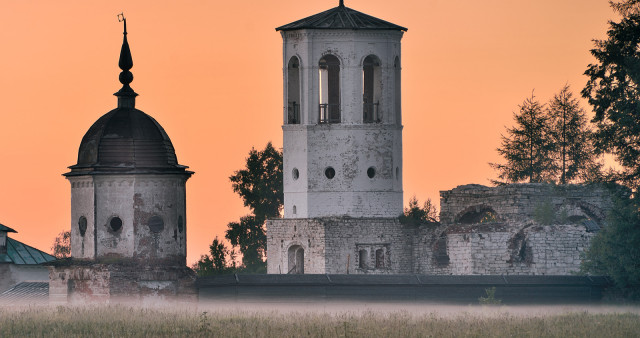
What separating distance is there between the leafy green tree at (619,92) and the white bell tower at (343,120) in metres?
10.3

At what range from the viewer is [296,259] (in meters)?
66.1

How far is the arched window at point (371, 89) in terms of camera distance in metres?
67.0

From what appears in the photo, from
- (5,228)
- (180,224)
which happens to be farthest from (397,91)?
(5,228)

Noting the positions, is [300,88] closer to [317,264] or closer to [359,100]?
[359,100]

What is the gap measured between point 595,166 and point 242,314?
2695cm

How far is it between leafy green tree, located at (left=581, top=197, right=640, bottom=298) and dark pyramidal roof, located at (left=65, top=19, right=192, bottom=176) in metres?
12.4

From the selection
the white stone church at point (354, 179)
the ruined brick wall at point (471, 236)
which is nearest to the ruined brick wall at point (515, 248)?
the ruined brick wall at point (471, 236)

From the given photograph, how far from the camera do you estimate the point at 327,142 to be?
66750 mm

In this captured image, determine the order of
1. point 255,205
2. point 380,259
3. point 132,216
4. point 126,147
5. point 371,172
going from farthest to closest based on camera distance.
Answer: point 255,205, point 371,172, point 380,259, point 126,147, point 132,216

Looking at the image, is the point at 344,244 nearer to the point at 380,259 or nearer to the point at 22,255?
→ the point at 380,259

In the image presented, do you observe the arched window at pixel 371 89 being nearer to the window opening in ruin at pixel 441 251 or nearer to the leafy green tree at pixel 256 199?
the window opening in ruin at pixel 441 251

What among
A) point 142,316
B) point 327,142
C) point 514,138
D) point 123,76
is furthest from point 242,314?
point 514,138

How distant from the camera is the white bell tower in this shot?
2611 inches

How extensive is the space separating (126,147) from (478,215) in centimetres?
1326
